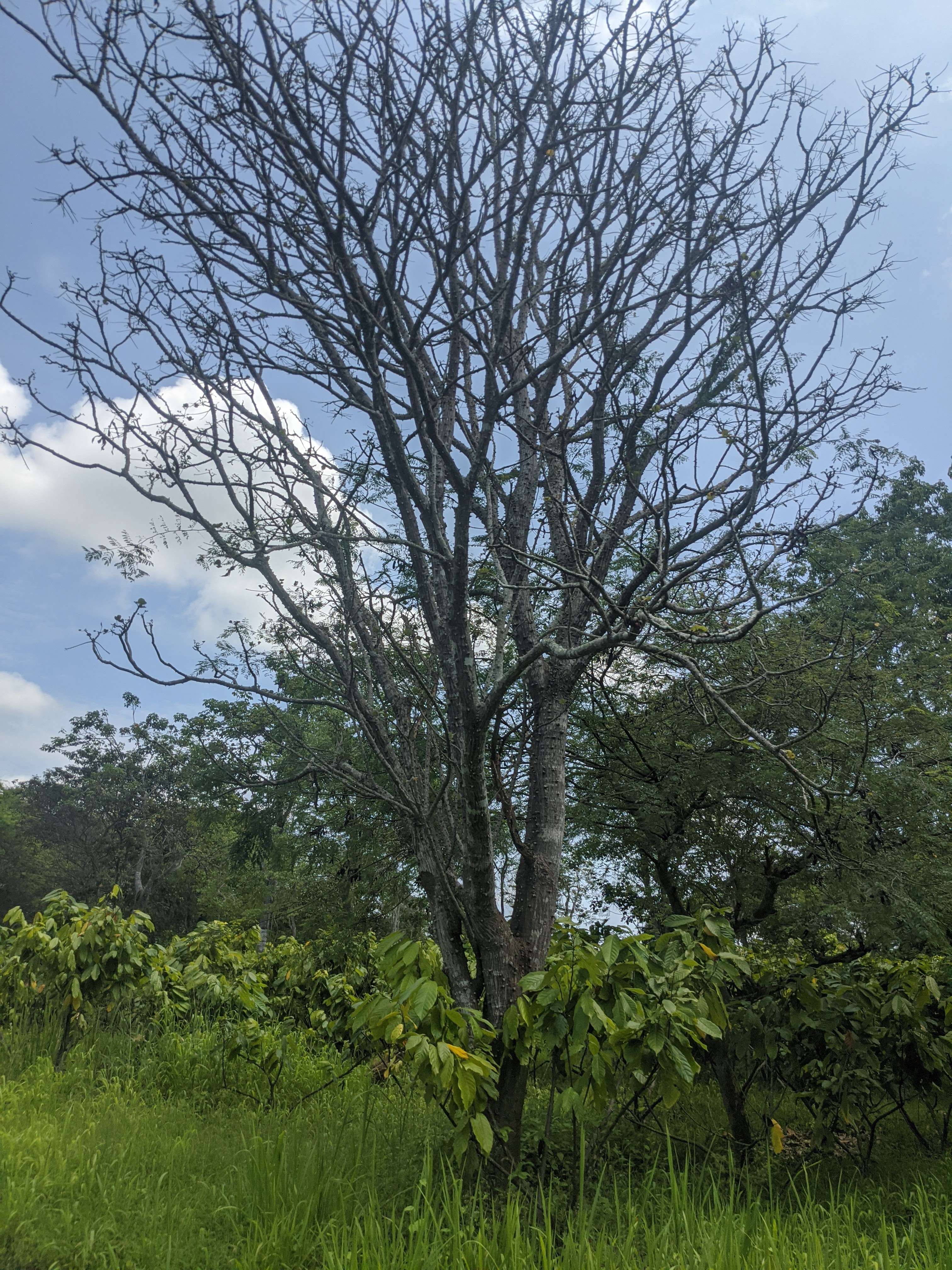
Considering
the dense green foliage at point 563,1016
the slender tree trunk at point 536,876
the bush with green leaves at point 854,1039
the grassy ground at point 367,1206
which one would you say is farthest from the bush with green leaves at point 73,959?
the bush with green leaves at point 854,1039

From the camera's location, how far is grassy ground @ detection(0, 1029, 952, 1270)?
2533mm

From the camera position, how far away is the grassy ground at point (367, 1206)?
253 centimetres

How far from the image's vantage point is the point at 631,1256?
2.48 metres

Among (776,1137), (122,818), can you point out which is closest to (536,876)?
(776,1137)

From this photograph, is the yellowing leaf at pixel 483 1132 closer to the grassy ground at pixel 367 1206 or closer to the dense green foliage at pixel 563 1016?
the dense green foliage at pixel 563 1016

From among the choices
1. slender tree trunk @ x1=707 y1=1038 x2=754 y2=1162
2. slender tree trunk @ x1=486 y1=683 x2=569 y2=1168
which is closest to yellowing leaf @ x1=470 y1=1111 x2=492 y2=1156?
slender tree trunk @ x1=486 y1=683 x2=569 y2=1168

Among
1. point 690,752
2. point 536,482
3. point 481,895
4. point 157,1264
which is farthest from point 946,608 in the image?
point 157,1264

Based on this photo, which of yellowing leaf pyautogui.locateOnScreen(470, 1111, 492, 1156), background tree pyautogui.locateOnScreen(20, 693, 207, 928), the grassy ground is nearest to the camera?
the grassy ground

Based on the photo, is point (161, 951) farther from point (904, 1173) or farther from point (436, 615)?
point (904, 1173)

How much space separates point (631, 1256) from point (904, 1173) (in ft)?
10.9

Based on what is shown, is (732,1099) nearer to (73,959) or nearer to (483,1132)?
(483,1132)

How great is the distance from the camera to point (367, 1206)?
10.1 feet

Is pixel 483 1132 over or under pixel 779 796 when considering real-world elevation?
under

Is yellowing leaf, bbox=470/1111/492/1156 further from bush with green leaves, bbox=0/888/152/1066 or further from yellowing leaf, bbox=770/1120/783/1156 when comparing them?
bush with green leaves, bbox=0/888/152/1066
